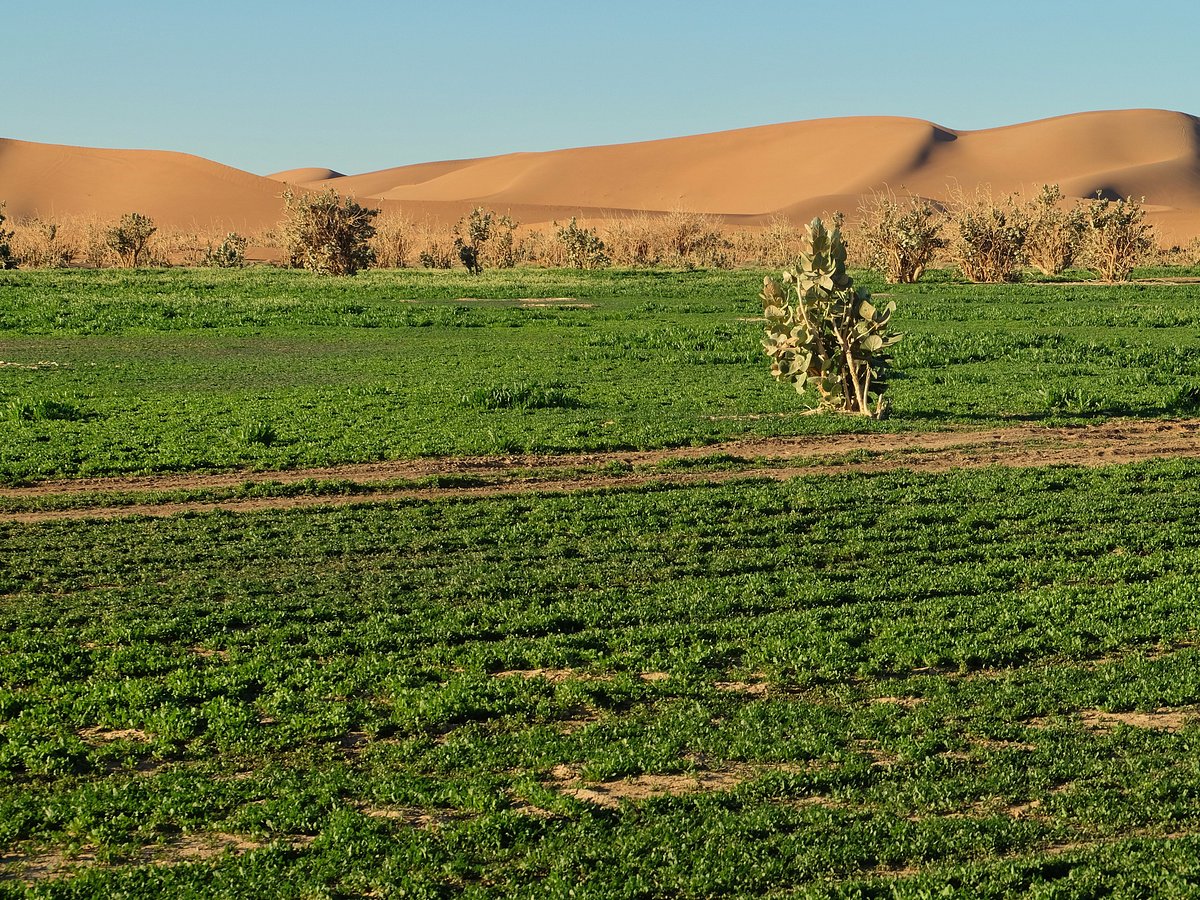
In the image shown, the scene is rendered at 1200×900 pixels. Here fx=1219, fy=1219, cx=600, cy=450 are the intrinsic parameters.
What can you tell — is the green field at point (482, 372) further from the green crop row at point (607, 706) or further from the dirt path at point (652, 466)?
the green crop row at point (607, 706)

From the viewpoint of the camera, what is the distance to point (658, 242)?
76.5 m

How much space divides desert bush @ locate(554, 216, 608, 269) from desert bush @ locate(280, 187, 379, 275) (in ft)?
39.8

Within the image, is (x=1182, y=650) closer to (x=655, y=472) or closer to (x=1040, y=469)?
(x=1040, y=469)

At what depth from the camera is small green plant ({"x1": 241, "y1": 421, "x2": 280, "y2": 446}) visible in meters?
17.6

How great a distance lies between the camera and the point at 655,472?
16.2m

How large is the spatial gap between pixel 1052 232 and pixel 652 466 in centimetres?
4744

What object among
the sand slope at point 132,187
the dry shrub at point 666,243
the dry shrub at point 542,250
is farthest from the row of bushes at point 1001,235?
the sand slope at point 132,187

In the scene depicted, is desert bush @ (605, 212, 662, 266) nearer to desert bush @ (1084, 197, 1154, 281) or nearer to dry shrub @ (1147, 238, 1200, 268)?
desert bush @ (1084, 197, 1154, 281)

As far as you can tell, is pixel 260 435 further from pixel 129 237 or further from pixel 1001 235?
pixel 129 237

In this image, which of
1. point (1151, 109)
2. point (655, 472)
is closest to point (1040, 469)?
point (655, 472)

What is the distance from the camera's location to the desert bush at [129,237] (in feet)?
255

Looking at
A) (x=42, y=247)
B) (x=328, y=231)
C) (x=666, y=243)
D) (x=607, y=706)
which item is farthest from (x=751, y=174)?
(x=607, y=706)

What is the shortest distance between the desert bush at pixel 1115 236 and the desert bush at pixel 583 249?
27383 millimetres

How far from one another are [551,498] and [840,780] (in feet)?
25.7
